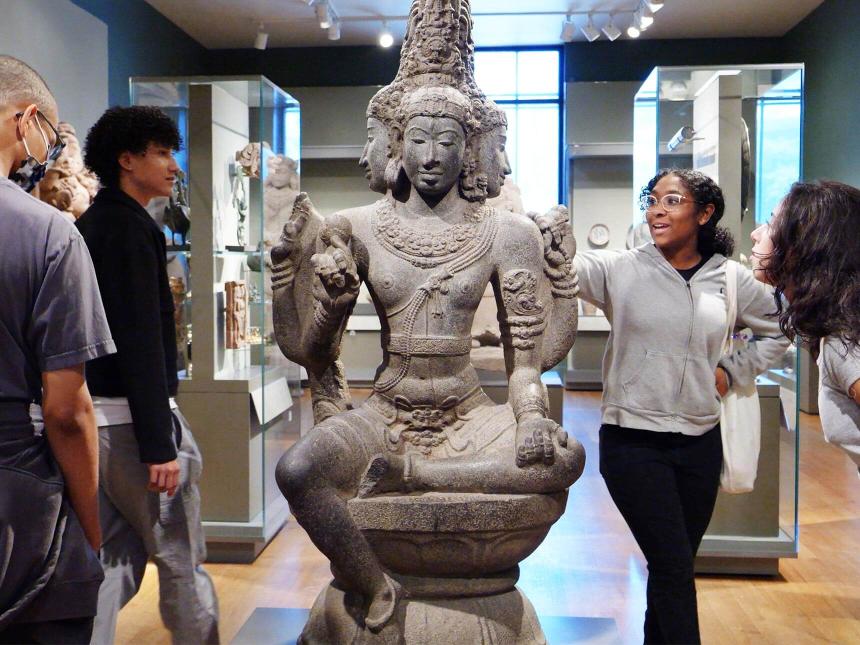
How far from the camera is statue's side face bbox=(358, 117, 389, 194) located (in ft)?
8.85

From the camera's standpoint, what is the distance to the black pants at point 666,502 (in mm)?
2648

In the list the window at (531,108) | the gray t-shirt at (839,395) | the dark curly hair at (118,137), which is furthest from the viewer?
the window at (531,108)

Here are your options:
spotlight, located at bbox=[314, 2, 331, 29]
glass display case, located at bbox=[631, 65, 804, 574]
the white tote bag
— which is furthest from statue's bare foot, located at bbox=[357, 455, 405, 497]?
spotlight, located at bbox=[314, 2, 331, 29]

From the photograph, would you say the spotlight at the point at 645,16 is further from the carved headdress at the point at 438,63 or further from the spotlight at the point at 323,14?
the carved headdress at the point at 438,63

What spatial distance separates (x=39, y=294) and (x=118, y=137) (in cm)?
111

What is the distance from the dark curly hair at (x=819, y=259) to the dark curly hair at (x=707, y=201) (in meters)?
0.52

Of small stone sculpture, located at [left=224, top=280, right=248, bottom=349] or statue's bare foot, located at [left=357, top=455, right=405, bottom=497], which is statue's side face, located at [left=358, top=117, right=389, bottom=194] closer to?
statue's bare foot, located at [left=357, top=455, right=405, bottom=497]

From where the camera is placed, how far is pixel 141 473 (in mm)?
2697

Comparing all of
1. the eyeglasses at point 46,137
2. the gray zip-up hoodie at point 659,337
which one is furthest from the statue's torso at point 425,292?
the eyeglasses at point 46,137

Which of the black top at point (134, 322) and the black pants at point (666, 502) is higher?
the black top at point (134, 322)

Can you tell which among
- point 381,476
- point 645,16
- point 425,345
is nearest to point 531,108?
point 645,16

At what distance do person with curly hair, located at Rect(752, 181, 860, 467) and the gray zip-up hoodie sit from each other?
51 cm

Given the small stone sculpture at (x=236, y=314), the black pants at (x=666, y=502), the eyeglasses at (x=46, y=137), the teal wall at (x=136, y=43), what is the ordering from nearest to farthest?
the eyeglasses at (x=46, y=137) → the black pants at (x=666, y=502) → the small stone sculpture at (x=236, y=314) → the teal wall at (x=136, y=43)

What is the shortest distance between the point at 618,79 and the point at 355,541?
852 cm
